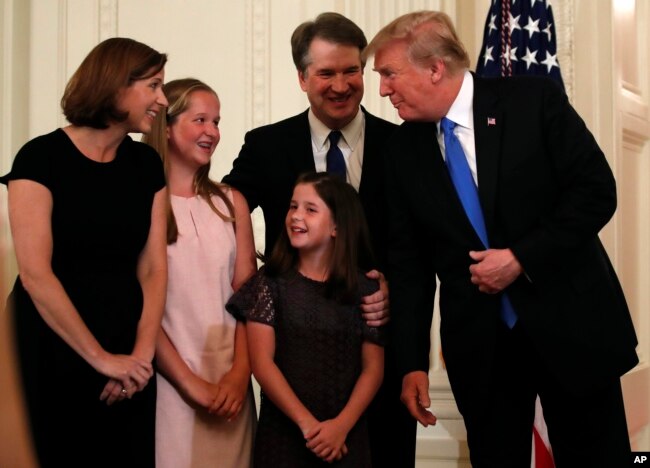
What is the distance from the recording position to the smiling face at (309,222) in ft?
9.42

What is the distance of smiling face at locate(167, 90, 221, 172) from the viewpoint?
2.87m

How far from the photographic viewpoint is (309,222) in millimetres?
2879

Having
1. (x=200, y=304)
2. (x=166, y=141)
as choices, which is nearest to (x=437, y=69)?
(x=166, y=141)

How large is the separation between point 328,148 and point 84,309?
1068 millimetres

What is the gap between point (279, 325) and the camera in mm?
2854

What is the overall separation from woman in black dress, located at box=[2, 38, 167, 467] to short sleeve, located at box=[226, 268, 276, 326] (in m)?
0.31

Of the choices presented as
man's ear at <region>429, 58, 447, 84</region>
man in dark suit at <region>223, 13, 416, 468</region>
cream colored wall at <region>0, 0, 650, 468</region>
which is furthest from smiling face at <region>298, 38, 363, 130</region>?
cream colored wall at <region>0, 0, 650, 468</region>

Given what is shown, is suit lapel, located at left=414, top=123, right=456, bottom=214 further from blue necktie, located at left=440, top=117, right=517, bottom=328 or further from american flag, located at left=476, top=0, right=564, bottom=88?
american flag, located at left=476, top=0, right=564, bottom=88

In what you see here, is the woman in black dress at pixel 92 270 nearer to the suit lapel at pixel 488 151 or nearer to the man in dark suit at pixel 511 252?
the man in dark suit at pixel 511 252

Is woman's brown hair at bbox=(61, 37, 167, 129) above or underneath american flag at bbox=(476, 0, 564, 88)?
underneath

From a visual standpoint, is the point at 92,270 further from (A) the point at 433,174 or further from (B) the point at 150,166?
(A) the point at 433,174

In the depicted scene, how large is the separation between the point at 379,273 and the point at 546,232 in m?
0.72

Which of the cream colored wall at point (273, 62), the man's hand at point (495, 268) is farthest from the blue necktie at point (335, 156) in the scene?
the cream colored wall at point (273, 62)

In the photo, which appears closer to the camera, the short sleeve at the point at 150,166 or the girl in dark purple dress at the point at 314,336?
the short sleeve at the point at 150,166
